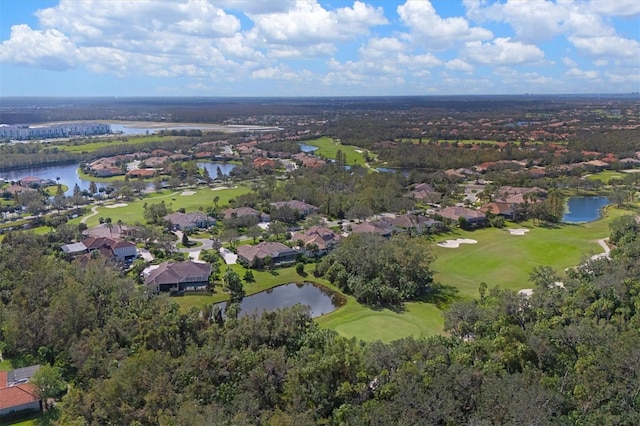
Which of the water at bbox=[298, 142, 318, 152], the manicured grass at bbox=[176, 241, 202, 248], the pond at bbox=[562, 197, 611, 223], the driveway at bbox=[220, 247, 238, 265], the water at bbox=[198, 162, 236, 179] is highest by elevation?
the water at bbox=[298, 142, 318, 152]

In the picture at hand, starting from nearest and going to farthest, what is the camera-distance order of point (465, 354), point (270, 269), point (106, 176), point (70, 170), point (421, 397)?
1. point (421, 397)
2. point (465, 354)
3. point (270, 269)
4. point (106, 176)
5. point (70, 170)

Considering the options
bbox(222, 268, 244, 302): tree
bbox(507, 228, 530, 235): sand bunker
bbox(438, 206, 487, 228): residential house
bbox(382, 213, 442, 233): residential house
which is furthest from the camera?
bbox(438, 206, 487, 228): residential house

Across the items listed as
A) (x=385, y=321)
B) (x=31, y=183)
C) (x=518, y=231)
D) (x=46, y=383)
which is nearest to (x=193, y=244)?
(x=385, y=321)

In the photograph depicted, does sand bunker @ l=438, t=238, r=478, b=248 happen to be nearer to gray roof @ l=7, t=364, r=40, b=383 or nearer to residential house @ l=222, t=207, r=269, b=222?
residential house @ l=222, t=207, r=269, b=222

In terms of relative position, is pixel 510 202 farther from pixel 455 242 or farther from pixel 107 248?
pixel 107 248

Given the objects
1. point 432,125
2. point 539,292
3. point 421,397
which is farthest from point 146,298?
point 432,125

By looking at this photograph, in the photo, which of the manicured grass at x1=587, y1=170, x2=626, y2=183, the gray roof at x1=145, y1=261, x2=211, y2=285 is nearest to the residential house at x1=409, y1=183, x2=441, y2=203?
the manicured grass at x1=587, y1=170, x2=626, y2=183

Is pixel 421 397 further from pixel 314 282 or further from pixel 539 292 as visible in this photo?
pixel 314 282
